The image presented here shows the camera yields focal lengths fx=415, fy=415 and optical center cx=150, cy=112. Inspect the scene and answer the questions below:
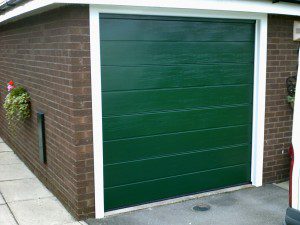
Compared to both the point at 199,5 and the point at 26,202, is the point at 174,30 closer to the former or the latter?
the point at 199,5

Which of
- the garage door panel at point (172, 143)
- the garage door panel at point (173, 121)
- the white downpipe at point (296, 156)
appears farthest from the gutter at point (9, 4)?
the white downpipe at point (296, 156)

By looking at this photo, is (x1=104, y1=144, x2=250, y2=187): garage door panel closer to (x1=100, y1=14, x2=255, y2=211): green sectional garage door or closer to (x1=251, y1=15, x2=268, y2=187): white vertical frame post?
(x1=100, y1=14, x2=255, y2=211): green sectional garage door

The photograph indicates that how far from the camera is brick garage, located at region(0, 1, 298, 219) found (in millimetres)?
4621

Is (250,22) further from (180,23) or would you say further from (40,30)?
(40,30)

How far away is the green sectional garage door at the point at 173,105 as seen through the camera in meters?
4.97

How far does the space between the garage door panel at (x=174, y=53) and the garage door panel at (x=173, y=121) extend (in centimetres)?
65

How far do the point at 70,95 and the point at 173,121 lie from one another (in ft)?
4.67

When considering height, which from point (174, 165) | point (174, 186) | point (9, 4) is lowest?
point (174, 186)

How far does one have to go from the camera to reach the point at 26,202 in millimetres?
5367

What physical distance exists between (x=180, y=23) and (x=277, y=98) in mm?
1877

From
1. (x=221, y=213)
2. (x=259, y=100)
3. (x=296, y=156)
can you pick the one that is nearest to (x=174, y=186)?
(x=221, y=213)

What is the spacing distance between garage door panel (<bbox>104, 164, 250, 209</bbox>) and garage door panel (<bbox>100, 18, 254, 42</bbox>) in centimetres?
183

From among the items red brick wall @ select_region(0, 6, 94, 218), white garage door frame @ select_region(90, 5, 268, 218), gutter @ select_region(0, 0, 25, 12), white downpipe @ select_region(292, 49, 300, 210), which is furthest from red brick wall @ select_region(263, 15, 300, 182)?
gutter @ select_region(0, 0, 25, 12)

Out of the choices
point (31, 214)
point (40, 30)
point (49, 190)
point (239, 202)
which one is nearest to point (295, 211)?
point (239, 202)
